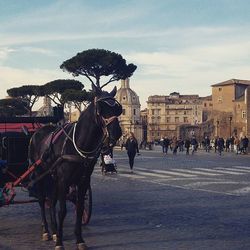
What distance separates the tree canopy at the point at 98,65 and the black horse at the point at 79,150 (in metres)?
38.8

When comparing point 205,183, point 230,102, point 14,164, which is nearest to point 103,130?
point 14,164

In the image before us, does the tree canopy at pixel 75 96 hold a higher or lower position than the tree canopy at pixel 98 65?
lower

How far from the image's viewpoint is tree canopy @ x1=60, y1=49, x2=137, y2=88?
1775 inches

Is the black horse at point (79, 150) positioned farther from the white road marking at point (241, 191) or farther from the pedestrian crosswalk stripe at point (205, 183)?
the pedestrian crosswalk stripe at point (205, 183)

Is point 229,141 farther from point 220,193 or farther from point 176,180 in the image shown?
point 220,193

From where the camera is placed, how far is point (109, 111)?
550 cm

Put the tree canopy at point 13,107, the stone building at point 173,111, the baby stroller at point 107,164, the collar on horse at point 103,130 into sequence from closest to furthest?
the collar on horse at point 103,130 → the baby stroller at point 107,164 → the tree canopy at point 13,107 → the stone building at point 173,111

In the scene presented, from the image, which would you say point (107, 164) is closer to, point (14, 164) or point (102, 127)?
point (14, 164)

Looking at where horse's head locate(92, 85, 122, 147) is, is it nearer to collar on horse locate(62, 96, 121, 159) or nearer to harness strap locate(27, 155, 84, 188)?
A: collar on horse locate(62, 96, 121, 159)

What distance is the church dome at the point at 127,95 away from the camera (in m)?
124

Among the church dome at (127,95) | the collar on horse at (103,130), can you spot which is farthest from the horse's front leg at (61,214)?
the church dome at (127,95)

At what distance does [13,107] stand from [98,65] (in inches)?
632

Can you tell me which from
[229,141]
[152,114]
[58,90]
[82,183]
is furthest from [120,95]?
[82,183]

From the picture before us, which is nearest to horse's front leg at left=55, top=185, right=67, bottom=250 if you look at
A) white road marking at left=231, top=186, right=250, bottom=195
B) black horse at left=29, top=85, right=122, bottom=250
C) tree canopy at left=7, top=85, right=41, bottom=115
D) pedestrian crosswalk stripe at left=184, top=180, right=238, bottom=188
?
black horse at left=29, top=85, right=122, bottom=250
